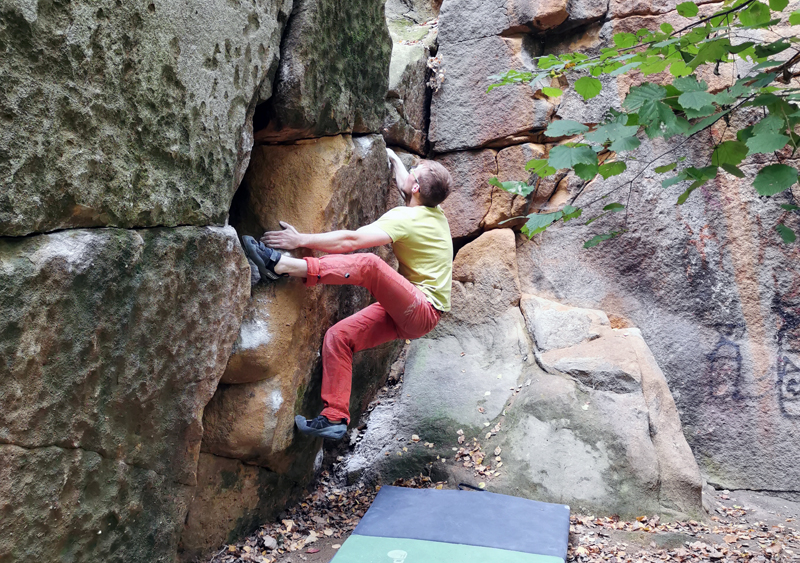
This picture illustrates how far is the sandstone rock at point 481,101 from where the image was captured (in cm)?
562

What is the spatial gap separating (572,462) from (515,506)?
2.04ft

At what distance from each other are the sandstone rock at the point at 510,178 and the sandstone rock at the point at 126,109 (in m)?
2.85

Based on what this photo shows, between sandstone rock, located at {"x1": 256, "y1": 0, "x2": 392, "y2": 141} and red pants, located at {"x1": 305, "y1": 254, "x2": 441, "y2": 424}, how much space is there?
80 centimetres

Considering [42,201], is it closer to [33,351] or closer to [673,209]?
[33,351]

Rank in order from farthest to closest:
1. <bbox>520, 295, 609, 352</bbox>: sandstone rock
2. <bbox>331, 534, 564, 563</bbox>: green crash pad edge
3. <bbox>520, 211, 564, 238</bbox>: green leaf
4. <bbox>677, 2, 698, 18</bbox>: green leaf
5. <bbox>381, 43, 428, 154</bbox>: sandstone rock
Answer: <bbox>381, 43, 428, 154</bbox>: sandstone rock
<bbox>520, 295, 609, 352</bbox>: sandstone rock
<bbox>331, 534, 564, 563</bbox>: green crash pad edge
<bbox>520, 211, 564, 238</bbox>: green leaf
<bbox>677, 2, 698, 18</bbox>: green leaf

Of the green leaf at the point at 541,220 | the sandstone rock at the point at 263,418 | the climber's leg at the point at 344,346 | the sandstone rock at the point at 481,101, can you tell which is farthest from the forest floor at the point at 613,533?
the sandstone rock at the point at 481,101

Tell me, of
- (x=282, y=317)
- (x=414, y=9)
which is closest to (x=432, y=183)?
Answer: (x=282, y=317)

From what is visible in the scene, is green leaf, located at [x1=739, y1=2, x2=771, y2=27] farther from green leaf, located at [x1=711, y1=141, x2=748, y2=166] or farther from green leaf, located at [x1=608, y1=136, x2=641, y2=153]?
green leaf, located at [x1=608, y1=136, x2=641, y2=153]

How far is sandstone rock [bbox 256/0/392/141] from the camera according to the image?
349cm

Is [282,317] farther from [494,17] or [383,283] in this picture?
[494,17]

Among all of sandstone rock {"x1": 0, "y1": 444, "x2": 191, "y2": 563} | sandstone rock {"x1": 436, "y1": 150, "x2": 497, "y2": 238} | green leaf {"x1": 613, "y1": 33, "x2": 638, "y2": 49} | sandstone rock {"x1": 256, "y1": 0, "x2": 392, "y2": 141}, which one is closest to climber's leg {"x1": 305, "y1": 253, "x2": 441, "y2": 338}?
sandstone rock {"x1": 256, "y1": 0, "x2": 392, "y2": 141}

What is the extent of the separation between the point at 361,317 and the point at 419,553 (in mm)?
1371

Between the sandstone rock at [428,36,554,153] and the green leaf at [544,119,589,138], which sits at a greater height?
the sandstone rock at [428,36,554,153]

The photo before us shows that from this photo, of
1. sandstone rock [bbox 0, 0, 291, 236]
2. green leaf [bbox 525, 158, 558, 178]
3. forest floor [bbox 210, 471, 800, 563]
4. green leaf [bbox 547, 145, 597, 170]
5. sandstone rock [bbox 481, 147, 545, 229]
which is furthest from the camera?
sandstone rock [bbox 481, 147, 545, 229]
